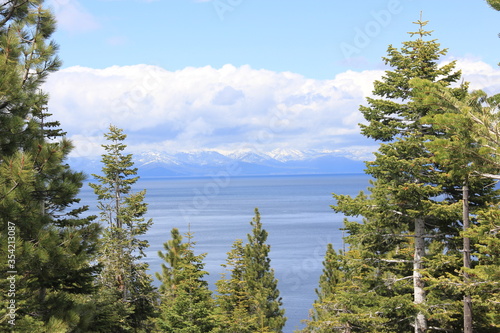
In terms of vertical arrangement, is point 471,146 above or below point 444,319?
above

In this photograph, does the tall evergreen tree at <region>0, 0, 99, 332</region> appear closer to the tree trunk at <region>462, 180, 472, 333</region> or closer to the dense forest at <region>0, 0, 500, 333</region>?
the dense forest at <region>0, 0, 500, 333</region>

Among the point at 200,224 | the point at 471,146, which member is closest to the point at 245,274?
the point at 471,146

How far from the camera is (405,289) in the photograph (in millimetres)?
17875

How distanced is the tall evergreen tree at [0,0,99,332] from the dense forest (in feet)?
0.10

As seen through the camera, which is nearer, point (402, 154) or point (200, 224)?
point (402, 154)

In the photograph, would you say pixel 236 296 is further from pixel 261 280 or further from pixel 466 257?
pixel 466 257

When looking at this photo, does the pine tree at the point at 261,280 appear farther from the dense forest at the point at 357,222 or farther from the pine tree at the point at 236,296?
the dense forest at the point at 357,222

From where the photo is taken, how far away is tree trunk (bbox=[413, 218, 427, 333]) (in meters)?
16.6

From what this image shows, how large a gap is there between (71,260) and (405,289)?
39.3ft

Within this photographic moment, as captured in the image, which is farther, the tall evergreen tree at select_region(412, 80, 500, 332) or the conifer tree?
the conifer tree

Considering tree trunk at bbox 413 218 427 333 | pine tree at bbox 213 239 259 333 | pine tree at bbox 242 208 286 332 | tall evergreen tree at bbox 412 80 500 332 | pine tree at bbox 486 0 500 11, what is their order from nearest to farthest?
tall evergreen tree at bbox 412 80 500 332 < pine tree at bbox 486 0 500 11 < tree trunk at bbox 413 218 427 333 < pine tree at bbox 213 239 259 333 < pine tree at bbox 242 208 286 332

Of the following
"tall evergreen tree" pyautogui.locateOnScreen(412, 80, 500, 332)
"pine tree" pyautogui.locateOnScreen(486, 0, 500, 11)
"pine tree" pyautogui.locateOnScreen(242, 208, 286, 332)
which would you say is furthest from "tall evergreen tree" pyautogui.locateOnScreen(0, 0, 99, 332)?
"pine tree" pyautogui.locateOnScreen(242, 208, 286, 332)

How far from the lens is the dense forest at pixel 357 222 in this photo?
9.73 meters

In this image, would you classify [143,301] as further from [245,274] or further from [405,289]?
[245,274]
